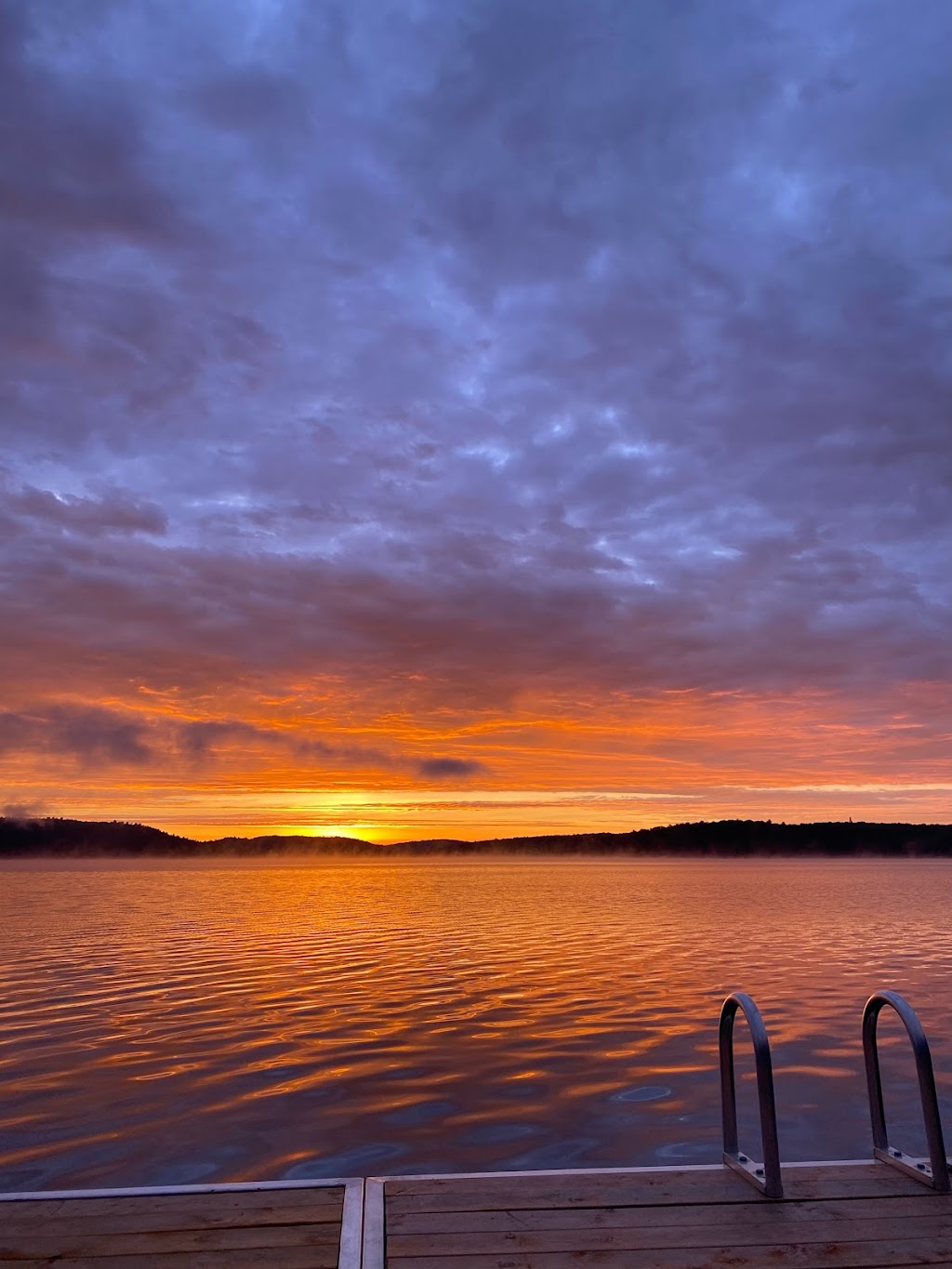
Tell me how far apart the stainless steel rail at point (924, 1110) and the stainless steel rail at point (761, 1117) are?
992 mm

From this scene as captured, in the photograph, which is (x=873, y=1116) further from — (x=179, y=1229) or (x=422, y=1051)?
(x=422, y=1051)

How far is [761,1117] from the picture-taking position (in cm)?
664

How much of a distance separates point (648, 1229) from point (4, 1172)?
22.7 feet

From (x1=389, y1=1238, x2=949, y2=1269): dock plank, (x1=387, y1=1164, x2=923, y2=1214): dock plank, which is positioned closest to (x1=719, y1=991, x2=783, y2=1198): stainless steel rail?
(x1=387, y1=1164, x2=923, y2=1214): dock plank

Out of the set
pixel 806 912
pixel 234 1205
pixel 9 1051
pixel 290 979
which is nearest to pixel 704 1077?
pixel 234 1205

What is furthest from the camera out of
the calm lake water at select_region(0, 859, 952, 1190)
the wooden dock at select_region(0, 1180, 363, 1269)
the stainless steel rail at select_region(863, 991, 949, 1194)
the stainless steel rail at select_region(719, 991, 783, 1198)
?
the calm lake water at select_region(0, 859, 952, 1190)

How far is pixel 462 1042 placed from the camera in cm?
1547

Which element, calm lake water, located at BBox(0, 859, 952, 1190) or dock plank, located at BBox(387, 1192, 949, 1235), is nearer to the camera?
dock plank, located at BBox(387, 1192, 949, 1235)

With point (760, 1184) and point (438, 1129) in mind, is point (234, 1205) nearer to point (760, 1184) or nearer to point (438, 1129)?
point (760, 1184)

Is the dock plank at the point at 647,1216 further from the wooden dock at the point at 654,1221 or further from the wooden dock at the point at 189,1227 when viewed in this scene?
the wooden dock at the point at 189,1227

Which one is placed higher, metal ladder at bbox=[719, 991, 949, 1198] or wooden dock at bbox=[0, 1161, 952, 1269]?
metal ladder at bbox=[719, 991, 949, 1198]

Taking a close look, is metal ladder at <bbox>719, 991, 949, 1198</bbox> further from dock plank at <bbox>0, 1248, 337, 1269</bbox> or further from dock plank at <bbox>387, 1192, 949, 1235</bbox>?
dock plank at <bbox>0, 1248, 337, 1269</bbox>

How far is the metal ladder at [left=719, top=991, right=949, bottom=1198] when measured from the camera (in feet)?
21.8

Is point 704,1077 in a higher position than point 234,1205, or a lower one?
lower
